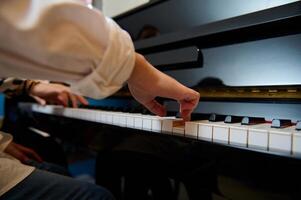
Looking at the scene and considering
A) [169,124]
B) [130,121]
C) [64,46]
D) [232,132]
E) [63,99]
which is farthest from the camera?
[63,99]

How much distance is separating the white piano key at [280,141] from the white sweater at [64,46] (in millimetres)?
253

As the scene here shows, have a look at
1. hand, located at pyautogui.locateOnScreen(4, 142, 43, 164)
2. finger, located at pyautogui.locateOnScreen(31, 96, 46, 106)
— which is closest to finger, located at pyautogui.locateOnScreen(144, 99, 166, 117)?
hand, located at pyautogui.locateOnScreen(4, 142, 43, 164)

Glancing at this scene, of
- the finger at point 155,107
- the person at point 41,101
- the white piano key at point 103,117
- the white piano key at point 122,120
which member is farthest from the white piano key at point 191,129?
the person at point 41,101

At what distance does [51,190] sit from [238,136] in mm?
422

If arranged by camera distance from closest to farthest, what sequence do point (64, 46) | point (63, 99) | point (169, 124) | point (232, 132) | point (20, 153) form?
point (64, 46) → point (232, 132) → point (169, 124) → point (20, 153) → point (63, 99)

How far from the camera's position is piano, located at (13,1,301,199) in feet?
1.21

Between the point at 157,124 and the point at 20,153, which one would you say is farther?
the point at 20,153

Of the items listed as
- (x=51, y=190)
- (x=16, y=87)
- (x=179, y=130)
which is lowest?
(x=51, y=190)

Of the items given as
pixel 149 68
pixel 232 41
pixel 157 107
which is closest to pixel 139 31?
pixel 232 41

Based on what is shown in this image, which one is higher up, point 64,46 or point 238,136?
point 64,46

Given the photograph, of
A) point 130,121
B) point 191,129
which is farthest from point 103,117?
point 191,129

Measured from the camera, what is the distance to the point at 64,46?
1.02 ft

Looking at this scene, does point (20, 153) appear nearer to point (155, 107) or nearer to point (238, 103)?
point (155, 107)

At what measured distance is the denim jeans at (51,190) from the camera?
0.49 m
